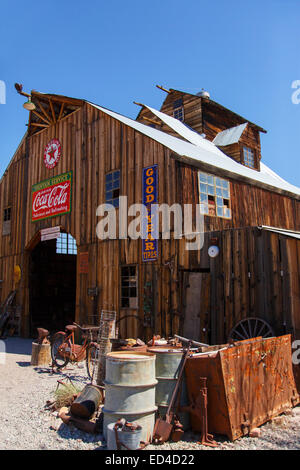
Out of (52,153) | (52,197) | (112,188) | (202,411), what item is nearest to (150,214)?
(112,188)

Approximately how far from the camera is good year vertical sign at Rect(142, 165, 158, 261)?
13.1 meters

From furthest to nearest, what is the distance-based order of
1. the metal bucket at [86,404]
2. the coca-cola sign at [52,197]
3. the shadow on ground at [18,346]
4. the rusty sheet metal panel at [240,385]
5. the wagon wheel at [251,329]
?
the coca-cola sign at [52,197] → the shadow on ground at [18,346] → the wagon wheel at [251,329] → the metal bucket at [86,404] → the rusty sheet metal panel at [240,385]

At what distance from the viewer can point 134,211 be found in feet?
46.4

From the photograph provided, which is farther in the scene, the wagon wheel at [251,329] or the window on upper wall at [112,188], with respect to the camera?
the window on upper wall at [112,188]

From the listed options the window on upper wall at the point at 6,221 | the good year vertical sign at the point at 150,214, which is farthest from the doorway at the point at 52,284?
the good year vertical sign at the point at 150,214

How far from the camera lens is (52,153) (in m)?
19.1

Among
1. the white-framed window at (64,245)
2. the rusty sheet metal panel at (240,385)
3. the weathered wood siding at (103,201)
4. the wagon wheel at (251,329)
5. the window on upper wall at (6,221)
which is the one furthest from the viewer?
the white-framed window at (64,245)

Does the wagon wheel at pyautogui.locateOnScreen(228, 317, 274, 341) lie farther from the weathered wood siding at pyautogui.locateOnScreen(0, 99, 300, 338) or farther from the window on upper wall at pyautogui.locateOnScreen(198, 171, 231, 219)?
the window on upper wall at pyautogui.locateOnScreen(198, 171, 231, 219)

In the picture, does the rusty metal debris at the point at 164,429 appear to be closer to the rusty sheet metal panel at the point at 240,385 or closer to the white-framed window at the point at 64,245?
the rusty sheet metal panel at the point at 240,385

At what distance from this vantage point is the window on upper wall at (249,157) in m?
23.3

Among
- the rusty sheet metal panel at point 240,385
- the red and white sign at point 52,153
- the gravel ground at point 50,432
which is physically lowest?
the gravel ground at point 50,432

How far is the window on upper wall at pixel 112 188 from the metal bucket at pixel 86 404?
30.0ft

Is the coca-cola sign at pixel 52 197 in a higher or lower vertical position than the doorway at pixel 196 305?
higher
